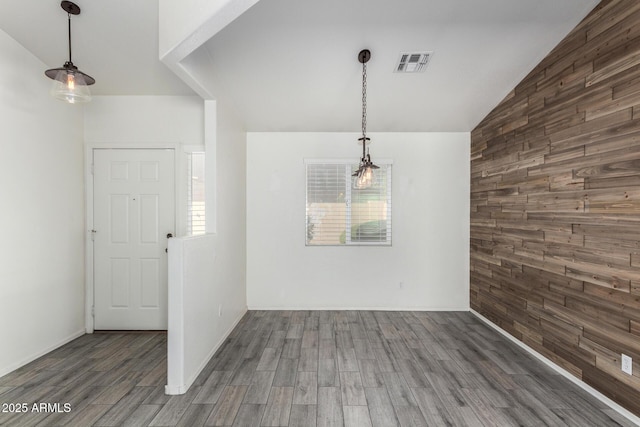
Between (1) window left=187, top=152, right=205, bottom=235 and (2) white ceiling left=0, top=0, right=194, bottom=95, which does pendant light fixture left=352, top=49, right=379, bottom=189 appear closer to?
(2) white ceiling left=0, top=0, right=194, bottom=95

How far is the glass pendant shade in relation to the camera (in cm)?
225

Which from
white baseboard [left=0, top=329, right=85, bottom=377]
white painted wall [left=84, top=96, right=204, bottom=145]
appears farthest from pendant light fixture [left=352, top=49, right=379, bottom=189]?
white baseboard [left=0, top=329, right=85, bottom=377]

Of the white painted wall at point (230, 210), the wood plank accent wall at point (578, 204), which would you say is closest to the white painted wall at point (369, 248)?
the white painted wall at point (230, 210)

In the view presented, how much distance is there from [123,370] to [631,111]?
4.62 metres

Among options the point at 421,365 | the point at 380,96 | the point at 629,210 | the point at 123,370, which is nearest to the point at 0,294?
the point at 123,370

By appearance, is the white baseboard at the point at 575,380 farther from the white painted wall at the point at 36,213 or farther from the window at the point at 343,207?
the white painted wall at the point at 36,213

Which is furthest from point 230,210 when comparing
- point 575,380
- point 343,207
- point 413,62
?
point 575,380

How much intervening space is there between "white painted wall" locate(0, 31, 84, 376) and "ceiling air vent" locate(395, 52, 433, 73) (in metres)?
3.65

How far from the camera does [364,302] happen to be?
4.54 meters

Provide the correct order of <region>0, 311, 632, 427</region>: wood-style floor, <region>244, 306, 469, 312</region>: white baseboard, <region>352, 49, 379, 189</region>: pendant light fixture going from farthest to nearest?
1. <region>244, 306, 469, 312</region>: white baseboard
2. <region>352, 49, 379, 189</region>: pendant light fixture
3. <region>0, 311, 632, 427</region>: wood-style floor

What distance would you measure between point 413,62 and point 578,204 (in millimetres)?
2013

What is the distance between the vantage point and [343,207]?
4.58 m

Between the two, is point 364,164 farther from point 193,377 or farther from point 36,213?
point 36,213

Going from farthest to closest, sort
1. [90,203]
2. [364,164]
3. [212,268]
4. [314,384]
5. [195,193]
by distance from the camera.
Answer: [195,193]
[90,203]
[212,268]
[364,164]
[314,384]
